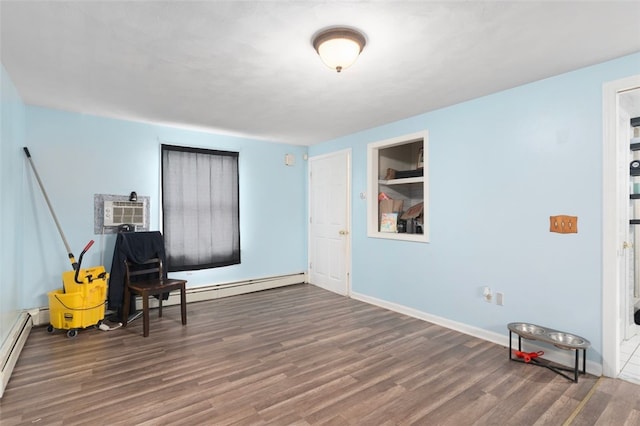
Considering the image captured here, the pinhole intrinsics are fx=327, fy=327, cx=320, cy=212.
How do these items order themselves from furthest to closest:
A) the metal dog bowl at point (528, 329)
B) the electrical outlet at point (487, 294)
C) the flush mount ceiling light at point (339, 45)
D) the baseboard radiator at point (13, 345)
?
the electrical outlet at point (487, 294) < the metal dog bowl at point (528, 329) < the baseboard radiator at point (13, 345) < the flush mount ceiling light at point (339, 45)

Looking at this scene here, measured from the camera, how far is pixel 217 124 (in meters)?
4.35

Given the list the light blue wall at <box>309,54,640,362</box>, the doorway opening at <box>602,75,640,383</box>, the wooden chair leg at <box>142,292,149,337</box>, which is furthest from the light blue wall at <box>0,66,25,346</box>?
the doorway opening at <box>602,75,640,383</box>

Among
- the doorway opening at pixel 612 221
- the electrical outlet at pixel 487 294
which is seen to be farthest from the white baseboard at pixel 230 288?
the doorway opening at pixel 612 221

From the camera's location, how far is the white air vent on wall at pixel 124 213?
13.3 ft

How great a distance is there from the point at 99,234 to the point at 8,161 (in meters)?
1.35

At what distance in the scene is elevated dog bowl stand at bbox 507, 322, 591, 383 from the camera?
2.48 m

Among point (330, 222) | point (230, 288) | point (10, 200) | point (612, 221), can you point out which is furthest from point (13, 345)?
point (612, 221)

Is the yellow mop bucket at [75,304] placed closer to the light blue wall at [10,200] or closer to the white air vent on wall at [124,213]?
the light blue wall at [10,200]

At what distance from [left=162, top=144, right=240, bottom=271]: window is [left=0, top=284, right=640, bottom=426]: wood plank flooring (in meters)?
1.24

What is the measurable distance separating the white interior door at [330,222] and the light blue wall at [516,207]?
1.06 metres

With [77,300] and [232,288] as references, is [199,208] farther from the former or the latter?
[77,300]

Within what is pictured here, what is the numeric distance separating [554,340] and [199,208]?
4.32m

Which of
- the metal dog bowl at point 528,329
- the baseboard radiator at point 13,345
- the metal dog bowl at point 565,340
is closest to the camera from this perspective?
the baseboard radiator at point 13,345

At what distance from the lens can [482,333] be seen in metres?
3.30
